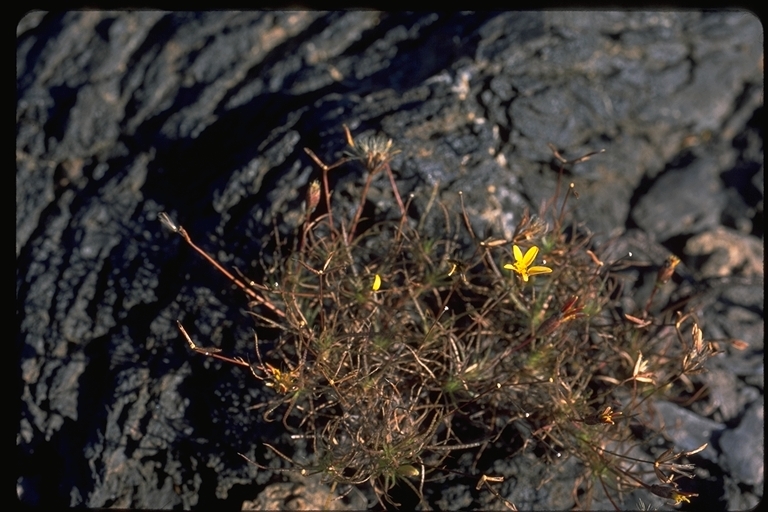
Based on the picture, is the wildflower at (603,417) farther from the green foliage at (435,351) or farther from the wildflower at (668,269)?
the wildflower at (668,269)

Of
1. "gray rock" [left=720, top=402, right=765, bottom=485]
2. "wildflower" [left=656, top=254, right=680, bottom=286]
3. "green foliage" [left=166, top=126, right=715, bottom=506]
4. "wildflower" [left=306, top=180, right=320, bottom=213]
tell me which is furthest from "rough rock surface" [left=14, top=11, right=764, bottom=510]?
"wildflower" [left=656, top=254, right=680, bottom=286]

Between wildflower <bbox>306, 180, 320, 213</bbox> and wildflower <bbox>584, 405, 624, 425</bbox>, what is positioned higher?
wildflower <bbox>306, 180, 320, 213</bbox>

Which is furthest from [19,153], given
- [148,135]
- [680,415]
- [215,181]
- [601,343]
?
[680,415]

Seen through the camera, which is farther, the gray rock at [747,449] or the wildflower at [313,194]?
the gray rock at [747,449]

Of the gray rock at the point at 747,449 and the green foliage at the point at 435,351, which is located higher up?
the green foliage at the point at 435,351

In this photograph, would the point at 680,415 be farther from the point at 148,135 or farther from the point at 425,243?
the point at 148,135

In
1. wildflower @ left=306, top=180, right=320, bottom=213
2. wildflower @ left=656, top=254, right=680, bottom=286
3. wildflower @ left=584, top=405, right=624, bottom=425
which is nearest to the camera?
wildflower @ left=584, top=405, right=624, bottom=425

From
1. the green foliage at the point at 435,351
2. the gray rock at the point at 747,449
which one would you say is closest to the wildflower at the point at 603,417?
the green foliage at the point at 435,351

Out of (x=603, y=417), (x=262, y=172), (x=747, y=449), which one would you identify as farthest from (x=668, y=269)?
(x=262, y=172)

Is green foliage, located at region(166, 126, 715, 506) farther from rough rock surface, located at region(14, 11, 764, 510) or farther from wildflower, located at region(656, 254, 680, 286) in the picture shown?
rough rock surface, located at region(14, 11, 764, 510)
